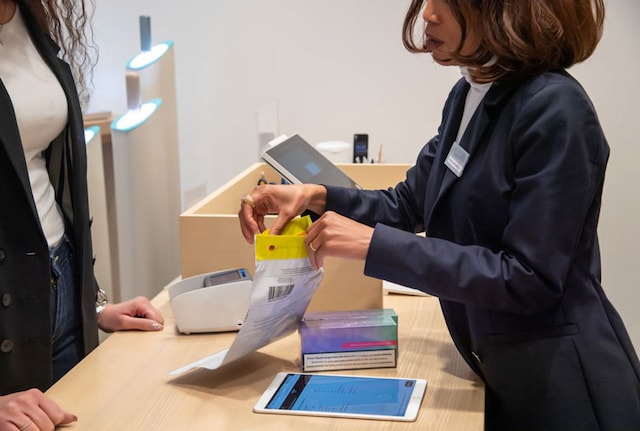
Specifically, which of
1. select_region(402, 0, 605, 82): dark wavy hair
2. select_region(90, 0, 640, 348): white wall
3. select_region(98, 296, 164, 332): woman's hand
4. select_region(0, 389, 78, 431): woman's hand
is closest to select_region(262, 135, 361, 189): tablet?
select_region(98, 296, 164, 332): woman's hand

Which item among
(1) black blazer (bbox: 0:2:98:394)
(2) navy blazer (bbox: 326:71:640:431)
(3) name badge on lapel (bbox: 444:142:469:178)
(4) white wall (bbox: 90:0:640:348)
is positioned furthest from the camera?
(4) white wall (bbox: 90:0:640:348)

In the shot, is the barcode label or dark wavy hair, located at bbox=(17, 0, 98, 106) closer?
the barcode label

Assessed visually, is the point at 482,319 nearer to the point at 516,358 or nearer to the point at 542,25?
the point at 516,358

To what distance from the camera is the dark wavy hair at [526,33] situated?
1.00 meters

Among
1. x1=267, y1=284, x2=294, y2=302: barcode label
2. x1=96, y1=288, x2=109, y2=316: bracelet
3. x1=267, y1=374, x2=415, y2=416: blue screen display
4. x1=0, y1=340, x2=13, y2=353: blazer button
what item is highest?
x1=267, y1=284, x2=294, y2=302: barcode label

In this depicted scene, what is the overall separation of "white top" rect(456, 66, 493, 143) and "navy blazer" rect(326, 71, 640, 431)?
0.15 feet

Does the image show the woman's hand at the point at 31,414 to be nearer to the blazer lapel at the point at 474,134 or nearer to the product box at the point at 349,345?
the product box at the point at 349,345

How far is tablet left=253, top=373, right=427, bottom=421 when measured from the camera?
3.42 ft

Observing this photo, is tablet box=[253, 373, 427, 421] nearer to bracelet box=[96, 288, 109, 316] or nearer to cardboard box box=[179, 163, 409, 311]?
cardboard box box=[179, 163, 409, 311]

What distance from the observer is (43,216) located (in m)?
1.30

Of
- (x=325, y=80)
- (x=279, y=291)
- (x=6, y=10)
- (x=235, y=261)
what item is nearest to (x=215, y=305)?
(x=235, y=261)

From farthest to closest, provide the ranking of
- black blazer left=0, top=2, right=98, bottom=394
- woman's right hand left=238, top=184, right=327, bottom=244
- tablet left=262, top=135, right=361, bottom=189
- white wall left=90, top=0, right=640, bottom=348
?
white wall left=90, top=0, right=640, bottom=348 < tablet left=262, top=135, right=361, bottom=189 < woman's right hand left=238, top=184, right=327, bottom=244 < black blazer left=0, top=2, right=98, bottom=394

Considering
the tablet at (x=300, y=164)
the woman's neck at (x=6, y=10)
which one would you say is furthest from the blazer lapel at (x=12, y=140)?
the tablet at (x=300, y=164)

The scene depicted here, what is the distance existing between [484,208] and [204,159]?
190cm
